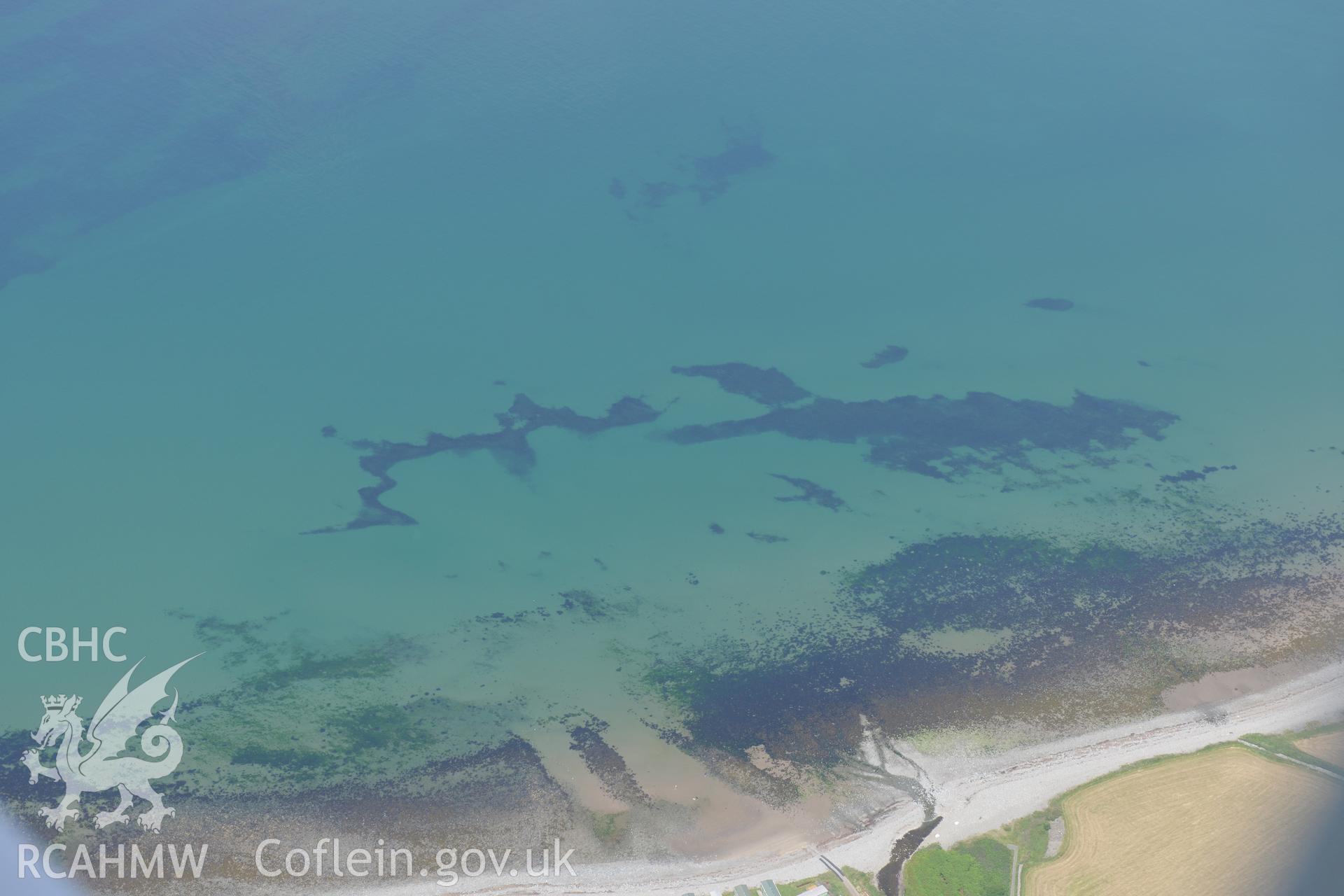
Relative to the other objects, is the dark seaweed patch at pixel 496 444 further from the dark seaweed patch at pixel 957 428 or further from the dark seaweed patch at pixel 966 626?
the dark seaweed patch at pixel 966 626

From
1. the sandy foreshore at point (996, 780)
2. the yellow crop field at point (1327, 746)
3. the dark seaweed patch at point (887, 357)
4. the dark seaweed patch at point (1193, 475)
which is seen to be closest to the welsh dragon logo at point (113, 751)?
the sandy foreshore at point (996, 780)

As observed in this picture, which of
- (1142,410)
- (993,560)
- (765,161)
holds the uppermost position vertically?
(765,161)

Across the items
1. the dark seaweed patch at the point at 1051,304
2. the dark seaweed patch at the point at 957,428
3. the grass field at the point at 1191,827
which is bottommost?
the grass field at the point at 1191,827

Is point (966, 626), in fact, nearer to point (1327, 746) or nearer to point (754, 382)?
point (1327, 746)

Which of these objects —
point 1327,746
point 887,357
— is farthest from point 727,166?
point 1327,746

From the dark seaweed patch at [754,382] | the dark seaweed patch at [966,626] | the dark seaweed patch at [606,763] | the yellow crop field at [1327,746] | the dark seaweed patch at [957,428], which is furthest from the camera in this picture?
the dark seaweed patch at [754,382]

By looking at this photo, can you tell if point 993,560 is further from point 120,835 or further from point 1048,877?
point 120,835

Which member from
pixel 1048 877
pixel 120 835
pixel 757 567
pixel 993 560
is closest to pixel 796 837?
pixel 1048 877
